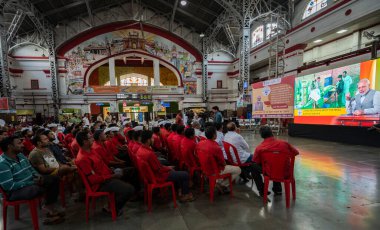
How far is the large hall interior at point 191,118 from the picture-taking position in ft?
8.02

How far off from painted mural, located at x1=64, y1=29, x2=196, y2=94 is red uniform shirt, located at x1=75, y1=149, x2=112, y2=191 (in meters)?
17.2

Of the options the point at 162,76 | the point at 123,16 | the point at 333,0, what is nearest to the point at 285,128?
the point at 333,0

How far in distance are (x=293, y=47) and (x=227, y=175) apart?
481 inches

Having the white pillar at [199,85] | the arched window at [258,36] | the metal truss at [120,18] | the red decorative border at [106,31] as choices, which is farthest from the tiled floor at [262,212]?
the red decorative border at [106,31]

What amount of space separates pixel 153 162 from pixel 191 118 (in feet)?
28.0

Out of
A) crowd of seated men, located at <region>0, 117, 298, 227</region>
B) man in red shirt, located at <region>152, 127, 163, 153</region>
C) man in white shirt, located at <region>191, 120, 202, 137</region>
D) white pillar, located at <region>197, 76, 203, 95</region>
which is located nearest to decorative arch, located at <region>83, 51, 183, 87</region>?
white pillar, located at <region>197, 76, 203, 95</region>

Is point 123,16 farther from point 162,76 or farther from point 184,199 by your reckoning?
point 184,199

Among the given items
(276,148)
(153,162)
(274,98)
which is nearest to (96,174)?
(153,162)

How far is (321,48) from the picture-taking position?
12000 mm

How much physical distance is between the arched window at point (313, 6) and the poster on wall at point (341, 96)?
5303 mm

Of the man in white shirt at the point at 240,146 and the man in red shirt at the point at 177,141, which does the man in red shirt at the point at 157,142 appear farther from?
the man in white shirt at the point at 240,146

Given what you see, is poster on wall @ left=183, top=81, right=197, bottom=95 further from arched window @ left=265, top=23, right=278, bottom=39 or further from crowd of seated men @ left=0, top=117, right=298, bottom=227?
crowd of seated men @ left=0, top=117, right=298, bottom=227

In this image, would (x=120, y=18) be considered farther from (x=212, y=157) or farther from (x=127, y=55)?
(x=212, y=157)

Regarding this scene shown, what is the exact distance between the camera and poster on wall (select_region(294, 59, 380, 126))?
589 centimetres
